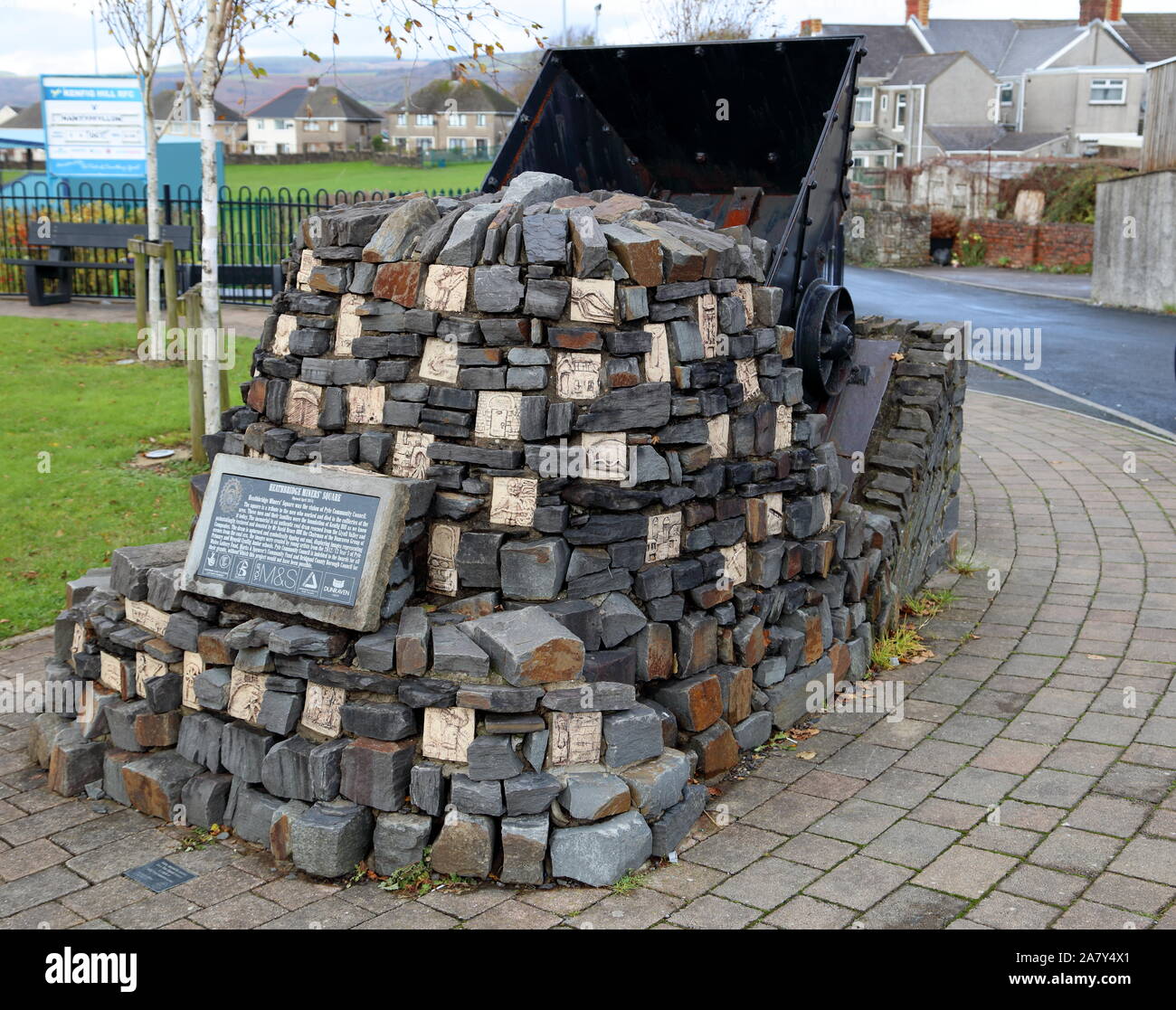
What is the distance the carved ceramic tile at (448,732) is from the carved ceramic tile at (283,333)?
75.5 inches

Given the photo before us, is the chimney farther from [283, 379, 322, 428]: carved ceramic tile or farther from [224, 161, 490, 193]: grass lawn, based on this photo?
[283, 379, 322, 428]: carved ceramic tile

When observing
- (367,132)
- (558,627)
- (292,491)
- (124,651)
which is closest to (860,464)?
(558,627)

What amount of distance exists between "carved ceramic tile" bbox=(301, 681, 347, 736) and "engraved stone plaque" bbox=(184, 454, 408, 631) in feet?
0.88

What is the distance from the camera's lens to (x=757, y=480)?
556 centimetres

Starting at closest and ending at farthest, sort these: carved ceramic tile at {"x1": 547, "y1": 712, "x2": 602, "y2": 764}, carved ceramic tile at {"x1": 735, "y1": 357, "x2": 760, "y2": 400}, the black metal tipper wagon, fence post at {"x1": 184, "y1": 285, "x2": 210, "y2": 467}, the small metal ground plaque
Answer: the small metal ground plaque → carved ceramic tile at {"x1": 547, "y1": 712, "x2": 602, "y2": 764} → carved ceramic tile at {"x1": 735, "y1": 357, "x2": 760, "y2": 400} → the black metal tipper wagon → fence post at {"x1": 184, "y1": 285, "x2": 210, "y2": 467}

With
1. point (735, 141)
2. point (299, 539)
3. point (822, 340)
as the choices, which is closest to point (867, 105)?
point (735, 141)

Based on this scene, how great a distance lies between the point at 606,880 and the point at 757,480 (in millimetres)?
2057

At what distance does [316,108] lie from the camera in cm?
7744

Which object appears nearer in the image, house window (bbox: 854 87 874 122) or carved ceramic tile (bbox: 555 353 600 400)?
carved ceramic tile (bbox: 555 353 600 400)

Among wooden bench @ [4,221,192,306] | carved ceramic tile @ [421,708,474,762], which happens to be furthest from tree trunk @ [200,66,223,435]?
wooden bench @ [4,221,192,306]

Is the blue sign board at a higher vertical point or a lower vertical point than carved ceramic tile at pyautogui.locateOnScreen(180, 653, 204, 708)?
higher

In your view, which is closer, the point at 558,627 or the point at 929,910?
the point at 929,910

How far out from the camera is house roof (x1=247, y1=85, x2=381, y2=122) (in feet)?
253
